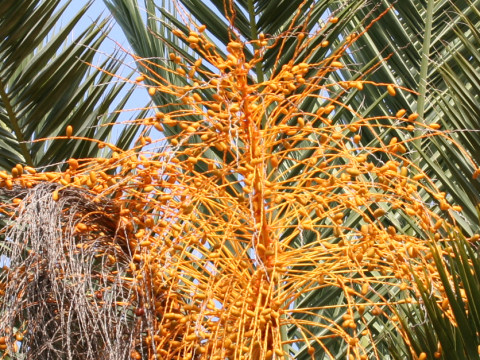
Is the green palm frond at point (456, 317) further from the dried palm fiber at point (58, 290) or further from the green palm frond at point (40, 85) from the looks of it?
the green palm frond at point (40, 85)

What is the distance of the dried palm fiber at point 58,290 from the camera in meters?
2.31

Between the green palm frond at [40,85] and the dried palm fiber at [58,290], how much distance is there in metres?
1.05

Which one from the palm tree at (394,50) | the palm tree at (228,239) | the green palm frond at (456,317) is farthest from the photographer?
the palm tree at (394,50)

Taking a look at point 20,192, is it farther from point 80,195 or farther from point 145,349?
point 145,349

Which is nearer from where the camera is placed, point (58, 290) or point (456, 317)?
point (456, 317)

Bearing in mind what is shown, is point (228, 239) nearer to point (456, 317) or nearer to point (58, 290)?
point (58, 290)

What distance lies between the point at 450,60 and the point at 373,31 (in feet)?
1.04

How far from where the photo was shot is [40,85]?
3.49 meters

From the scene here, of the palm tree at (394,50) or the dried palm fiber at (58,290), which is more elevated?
the palm tree at (394,50)

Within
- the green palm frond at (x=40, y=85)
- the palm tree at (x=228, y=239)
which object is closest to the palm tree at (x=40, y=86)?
the green palm frond at (x=40, y=85)

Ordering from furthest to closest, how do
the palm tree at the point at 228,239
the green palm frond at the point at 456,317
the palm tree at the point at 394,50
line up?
the palm tree at the point at 394,50
the palm tree at the point at 228,239
the green palm frond at the point at 456,317

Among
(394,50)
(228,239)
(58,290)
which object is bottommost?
(58,290)

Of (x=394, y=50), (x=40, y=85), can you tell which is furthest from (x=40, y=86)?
(x=394, y=50)

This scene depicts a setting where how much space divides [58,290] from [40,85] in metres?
1.33
